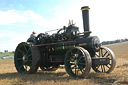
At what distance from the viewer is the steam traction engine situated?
7.32m

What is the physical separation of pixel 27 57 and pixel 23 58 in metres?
0.32

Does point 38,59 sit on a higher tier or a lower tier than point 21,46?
lower

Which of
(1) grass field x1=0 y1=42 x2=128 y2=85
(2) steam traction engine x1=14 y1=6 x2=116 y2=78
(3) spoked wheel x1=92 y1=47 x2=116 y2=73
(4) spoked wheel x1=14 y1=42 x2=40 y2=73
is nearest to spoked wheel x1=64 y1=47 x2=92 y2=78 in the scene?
(2) steam traction engine x1=14 y1=6 x2=116 y2=78

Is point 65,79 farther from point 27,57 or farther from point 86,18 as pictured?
point 27,57

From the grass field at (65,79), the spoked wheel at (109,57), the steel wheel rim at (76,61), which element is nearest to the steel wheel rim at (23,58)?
the grass field at (65,79)

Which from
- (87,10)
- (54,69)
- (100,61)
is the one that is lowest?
(54,69)

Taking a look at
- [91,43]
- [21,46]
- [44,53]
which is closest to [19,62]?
[21,46]

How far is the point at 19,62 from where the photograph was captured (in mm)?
9969

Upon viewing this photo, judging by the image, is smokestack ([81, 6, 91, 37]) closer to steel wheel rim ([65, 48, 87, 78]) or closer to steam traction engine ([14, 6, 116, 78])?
steam traction engine ([14, 6, 116, 78])

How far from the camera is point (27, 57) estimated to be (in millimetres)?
9305

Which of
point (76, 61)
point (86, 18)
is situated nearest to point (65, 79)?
point (76, 61)

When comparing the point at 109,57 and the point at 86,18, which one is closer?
the point at 86,18

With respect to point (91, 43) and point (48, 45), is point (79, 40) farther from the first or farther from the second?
point (48, 45)

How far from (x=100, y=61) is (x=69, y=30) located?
2.02 metres
